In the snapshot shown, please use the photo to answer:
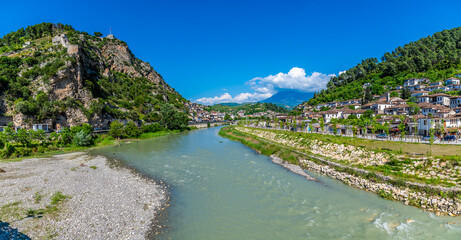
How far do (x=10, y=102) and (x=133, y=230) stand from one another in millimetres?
63619

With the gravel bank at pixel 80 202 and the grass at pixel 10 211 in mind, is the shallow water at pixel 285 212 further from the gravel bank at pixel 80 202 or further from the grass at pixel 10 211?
the grass at pixel 10 211

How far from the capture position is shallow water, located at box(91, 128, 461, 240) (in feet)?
39.2

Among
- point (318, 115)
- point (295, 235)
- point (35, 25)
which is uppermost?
point (35, 25)

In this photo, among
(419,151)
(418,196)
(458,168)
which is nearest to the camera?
(418,196)

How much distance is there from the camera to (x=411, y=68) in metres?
98.4

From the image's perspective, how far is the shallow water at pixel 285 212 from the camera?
12.0m

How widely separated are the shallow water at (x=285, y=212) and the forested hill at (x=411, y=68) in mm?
93169

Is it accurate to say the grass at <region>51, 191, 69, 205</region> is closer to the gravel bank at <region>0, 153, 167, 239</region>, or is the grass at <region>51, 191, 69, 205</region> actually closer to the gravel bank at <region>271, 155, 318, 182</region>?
the gravel bank at <region>0, 153, 167, 239</region>

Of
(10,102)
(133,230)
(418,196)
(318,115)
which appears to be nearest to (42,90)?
(10,102)

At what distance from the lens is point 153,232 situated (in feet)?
38.1

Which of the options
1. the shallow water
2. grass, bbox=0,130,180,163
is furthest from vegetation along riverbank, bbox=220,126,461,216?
grass, bbox=0,130,180,163

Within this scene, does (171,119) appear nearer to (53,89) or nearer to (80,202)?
(53,89)

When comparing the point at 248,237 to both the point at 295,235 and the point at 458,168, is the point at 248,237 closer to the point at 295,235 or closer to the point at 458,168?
the point at 295,235

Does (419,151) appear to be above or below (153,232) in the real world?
above
